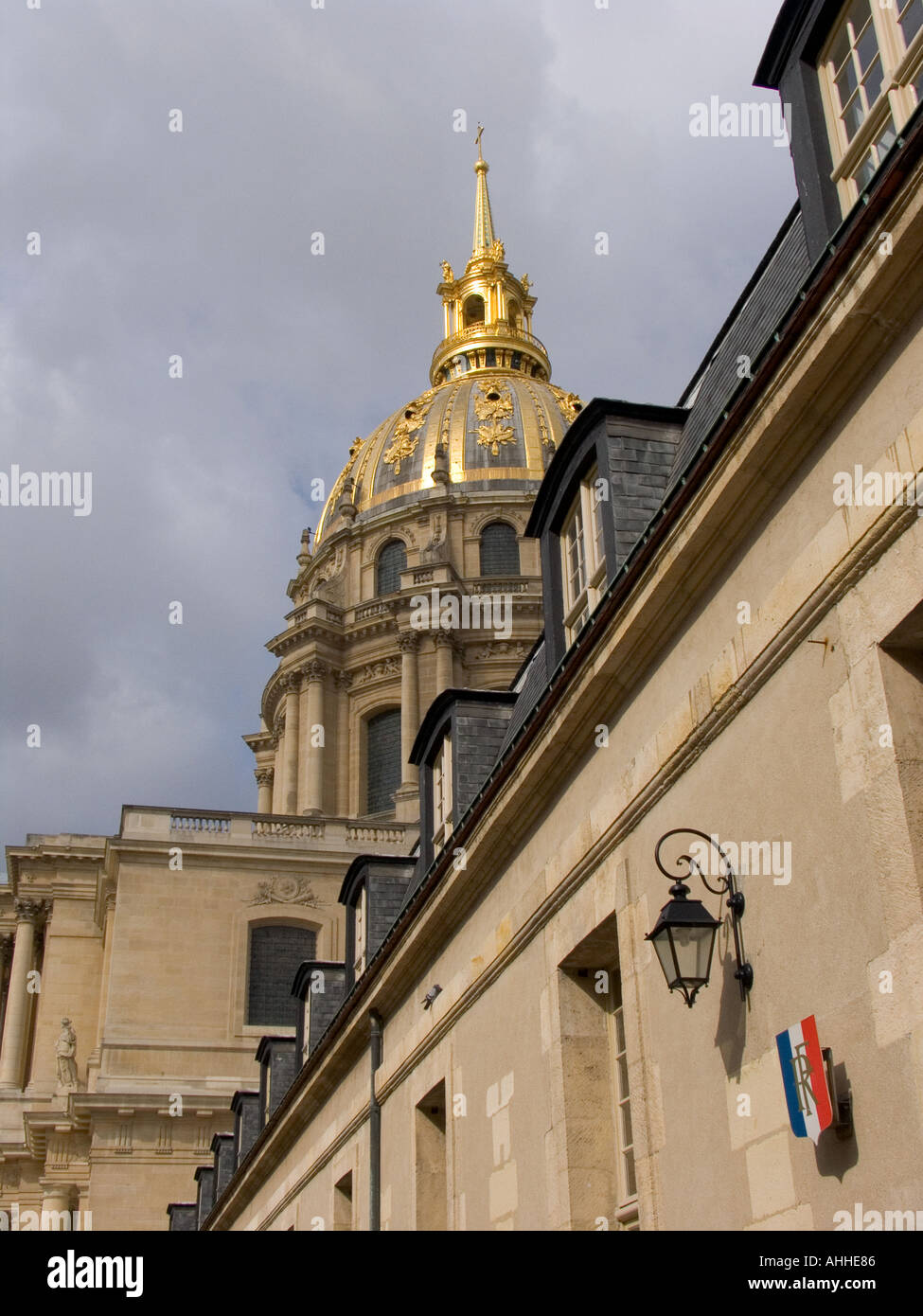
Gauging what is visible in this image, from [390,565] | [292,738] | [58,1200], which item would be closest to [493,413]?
[390,565]

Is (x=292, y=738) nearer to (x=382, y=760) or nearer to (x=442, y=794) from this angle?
(x=382, y=760)

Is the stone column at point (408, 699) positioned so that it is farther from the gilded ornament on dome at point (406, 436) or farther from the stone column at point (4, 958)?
the stone column at point (4, 958)

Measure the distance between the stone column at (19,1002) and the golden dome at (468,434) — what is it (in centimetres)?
2391

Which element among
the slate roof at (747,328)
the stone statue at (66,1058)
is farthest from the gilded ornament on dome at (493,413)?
the slate roof at (747,328)

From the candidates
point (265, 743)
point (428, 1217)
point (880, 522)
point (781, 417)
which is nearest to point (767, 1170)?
point (880, 522)

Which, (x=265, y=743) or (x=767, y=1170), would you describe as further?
(x=265, y=743)

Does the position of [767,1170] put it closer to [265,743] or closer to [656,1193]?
[656,1193]

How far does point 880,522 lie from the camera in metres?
6.63

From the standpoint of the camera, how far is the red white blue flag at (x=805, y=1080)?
6.60 meters

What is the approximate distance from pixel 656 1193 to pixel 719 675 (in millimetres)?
3046

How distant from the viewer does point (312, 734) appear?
57.3 m

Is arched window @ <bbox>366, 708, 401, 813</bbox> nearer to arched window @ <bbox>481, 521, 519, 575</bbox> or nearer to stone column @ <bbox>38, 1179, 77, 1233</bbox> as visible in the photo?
arched window @ <bbox>481, 521, 519, 575</bbox>
